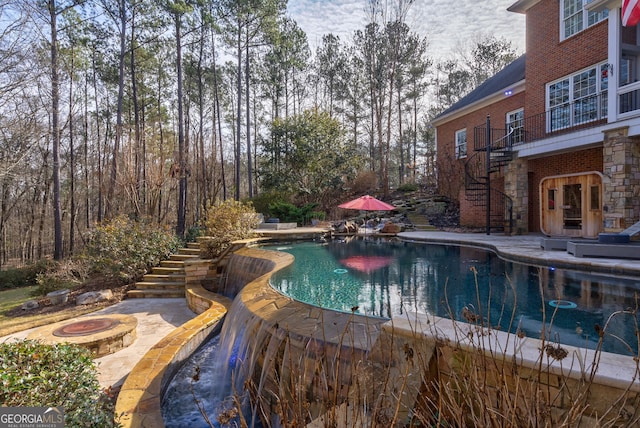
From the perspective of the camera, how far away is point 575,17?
996 cm

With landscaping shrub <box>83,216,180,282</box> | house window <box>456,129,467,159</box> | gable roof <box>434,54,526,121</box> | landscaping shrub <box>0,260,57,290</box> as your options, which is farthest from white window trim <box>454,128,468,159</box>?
landscaping shrub <box>0,260,57,290</box>

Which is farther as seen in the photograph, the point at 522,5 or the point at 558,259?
the point at 522,5

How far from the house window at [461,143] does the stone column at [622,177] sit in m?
8.11

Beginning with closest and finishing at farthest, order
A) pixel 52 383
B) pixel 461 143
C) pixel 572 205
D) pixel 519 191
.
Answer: pixel 52 383, pixel 572 205, pixel 519 191, pixel 461 143

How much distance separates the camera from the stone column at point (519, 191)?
11.2 m

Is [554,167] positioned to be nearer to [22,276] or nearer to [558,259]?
[558,259]

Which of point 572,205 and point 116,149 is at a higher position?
point 116,149

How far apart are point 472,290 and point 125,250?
Result: 28.3 ft

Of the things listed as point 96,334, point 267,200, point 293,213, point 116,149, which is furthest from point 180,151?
point 96,334

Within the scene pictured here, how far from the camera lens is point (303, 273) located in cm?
644

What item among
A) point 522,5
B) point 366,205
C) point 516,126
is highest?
point 522,5

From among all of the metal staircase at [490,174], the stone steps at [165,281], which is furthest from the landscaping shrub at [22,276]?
the metal staircase at [490,174]

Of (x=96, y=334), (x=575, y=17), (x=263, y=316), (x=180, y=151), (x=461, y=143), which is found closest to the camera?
(x=263, y=316)

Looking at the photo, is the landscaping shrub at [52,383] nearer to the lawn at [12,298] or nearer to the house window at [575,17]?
the lawn at [12,298]
